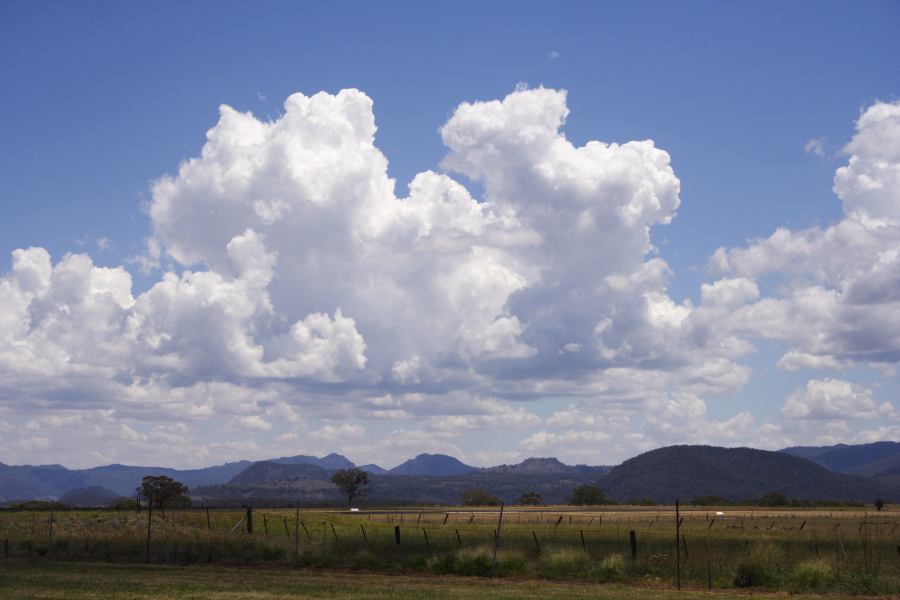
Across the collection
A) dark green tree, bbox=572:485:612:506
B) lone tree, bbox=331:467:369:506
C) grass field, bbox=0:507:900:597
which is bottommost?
dark green tree, bbox=572:485:612:506

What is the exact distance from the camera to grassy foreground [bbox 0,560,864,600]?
3212 centimetres

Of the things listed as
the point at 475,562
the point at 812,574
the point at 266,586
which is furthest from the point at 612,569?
the point at 266,586

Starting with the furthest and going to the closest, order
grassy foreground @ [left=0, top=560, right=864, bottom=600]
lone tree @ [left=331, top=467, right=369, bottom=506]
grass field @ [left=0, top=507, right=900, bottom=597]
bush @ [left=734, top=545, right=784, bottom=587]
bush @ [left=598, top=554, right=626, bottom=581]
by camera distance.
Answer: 1. lone tree @ [left=331, top=467, right=369, bottom=506]
2. bush @ [left=598, top=554, right=626, bottom=581]
3. grass field @ [left=0, top=507, right=900, bottom=597]
4. bush @ [left=734, top=545, right=784, bottom=587]
5. grassy foreground @ [left=0, top=560, right=864, bottom=600]

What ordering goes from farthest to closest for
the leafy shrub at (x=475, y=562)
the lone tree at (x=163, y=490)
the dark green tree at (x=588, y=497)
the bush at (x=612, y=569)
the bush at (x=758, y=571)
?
the dark green tree at (x=588, y=497)
the lone tree at (x=163, y=490)
the leafy shrub at (x=475, y=562)
the bush at (x=612, y=569)
the bush at (x=758, y=571)

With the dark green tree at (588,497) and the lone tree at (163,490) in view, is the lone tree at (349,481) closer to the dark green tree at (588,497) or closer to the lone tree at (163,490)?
the lone tree at (163,490)

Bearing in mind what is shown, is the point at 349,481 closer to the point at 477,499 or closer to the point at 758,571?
the point at 477,499

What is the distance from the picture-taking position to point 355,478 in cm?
19850

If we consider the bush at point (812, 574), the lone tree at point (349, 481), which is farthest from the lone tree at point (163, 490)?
the bush at point (812, 574)

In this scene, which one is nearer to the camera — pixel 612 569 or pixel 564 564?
pixel 612 569

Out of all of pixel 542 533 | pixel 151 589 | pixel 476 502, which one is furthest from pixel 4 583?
pixel 476 502

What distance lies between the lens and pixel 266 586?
35.4m

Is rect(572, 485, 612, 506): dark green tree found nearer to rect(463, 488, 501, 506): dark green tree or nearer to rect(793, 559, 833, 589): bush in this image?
rect(463, 488, 501, 506): dark green tree

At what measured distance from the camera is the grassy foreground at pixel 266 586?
3212cm

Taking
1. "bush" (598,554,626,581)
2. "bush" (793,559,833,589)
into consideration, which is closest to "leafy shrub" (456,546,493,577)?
"bush" (598,554,626,581)
